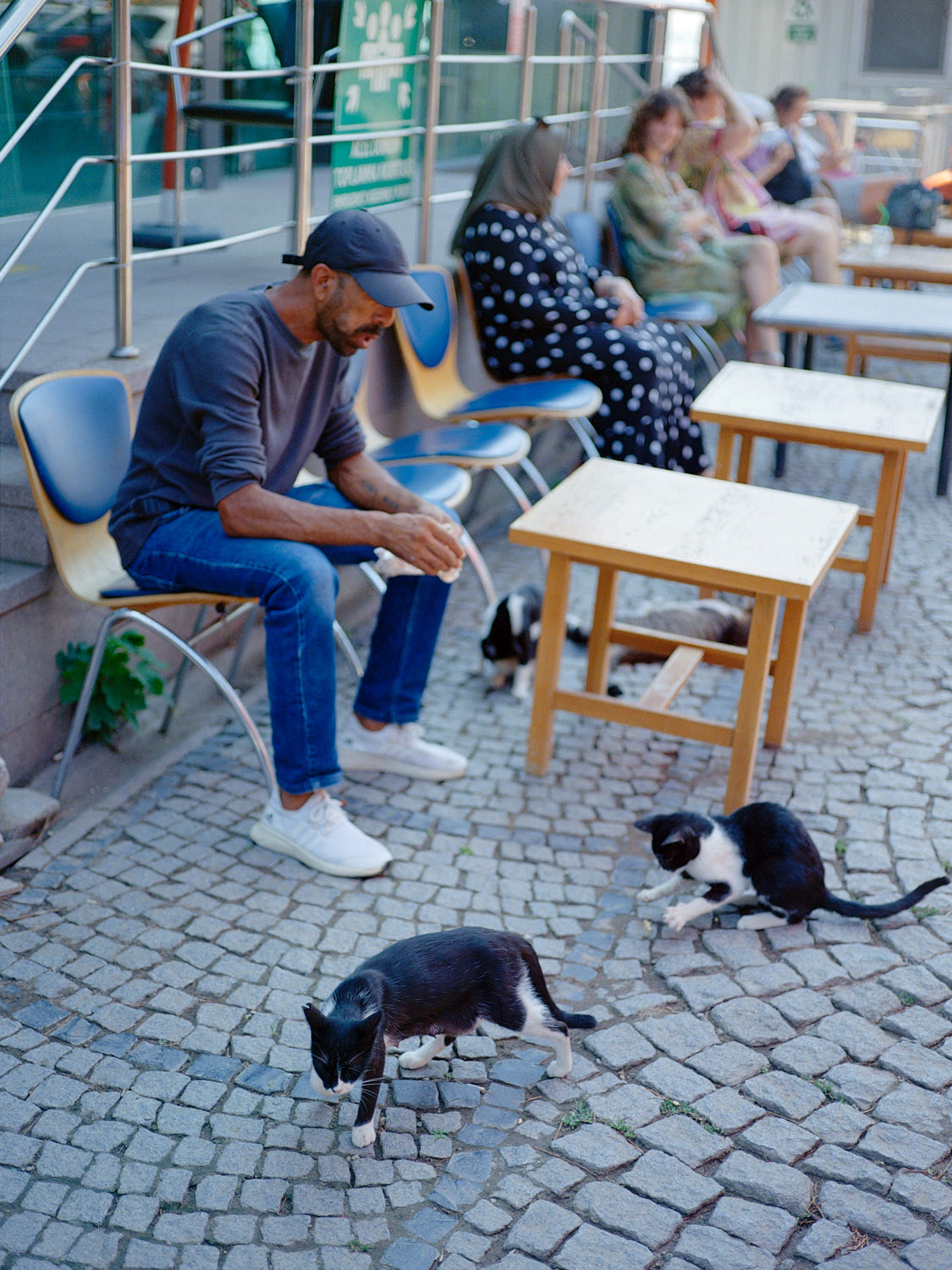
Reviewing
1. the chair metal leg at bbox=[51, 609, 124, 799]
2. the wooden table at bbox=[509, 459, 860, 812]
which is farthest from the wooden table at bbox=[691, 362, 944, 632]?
the chair metal leg at bbox=[51, 609, 124, 799]

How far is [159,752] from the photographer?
3.95 meters

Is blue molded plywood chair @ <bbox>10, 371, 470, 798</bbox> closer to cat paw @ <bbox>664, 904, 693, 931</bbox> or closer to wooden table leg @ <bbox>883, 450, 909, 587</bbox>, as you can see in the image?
cat paw @ <bbox>664, 904, 693, 931</bbox>

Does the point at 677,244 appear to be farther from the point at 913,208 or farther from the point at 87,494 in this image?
the point at 87,494

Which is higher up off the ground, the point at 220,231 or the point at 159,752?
the point at 220,231

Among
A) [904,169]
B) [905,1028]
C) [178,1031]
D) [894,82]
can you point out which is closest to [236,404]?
[178,1031]

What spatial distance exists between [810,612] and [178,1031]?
3.33m

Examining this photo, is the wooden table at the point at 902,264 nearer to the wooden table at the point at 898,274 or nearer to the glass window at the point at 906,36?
the wooden table at the point at 898,274

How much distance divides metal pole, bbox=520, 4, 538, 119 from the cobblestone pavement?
3.89m

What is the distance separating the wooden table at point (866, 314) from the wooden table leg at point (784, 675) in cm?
252

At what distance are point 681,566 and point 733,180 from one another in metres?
5.47

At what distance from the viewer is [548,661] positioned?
12.8 feet

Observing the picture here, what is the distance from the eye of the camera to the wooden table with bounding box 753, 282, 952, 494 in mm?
6180

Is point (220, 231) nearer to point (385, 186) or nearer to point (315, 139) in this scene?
point (385, 186)

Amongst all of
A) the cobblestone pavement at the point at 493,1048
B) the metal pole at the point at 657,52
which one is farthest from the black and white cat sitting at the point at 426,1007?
the metal pole at the point at 657,52
